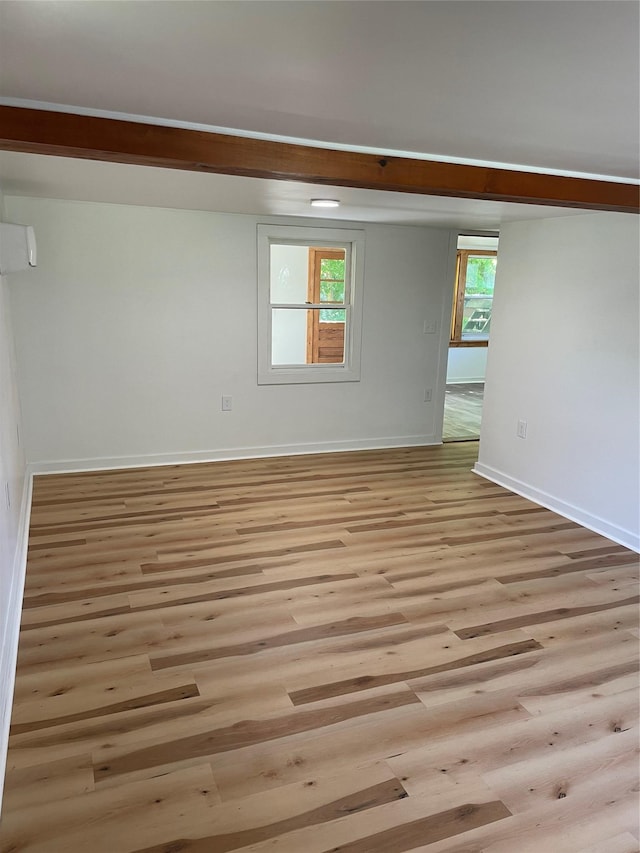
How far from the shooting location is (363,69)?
1.48 m

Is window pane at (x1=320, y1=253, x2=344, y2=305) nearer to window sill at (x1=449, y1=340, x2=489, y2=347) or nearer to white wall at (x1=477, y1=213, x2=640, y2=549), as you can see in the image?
white wall at (x1=477, y1=213, x2=640, y2=549)

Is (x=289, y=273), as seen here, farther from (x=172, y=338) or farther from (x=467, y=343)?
(x=467, y=343)

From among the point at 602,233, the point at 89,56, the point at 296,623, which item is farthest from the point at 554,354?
the point at 89,56

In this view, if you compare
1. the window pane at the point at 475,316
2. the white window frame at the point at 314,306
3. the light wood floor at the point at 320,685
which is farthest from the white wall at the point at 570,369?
the window pane at the point at 475,316

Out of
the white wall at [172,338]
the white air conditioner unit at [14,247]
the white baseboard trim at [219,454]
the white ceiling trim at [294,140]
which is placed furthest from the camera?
the white baseboard trim at [219,454]

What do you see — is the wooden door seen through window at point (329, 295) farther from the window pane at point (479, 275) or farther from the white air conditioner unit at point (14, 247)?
the window pane at point (479, 275)

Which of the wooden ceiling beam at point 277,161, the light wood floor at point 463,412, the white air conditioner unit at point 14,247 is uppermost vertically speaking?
the wooden ceiling beam at point 277,161

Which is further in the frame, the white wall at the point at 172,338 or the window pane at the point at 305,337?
the window pane at the point at 305,337

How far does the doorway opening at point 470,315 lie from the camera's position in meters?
9.29

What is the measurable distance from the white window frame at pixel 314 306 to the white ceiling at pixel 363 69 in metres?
2.67

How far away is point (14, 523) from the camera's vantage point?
2951 mm

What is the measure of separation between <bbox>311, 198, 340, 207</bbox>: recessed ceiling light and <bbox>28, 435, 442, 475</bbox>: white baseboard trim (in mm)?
2214

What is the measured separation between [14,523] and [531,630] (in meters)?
2.56

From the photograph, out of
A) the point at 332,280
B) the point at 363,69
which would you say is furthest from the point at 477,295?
the point at 363,69
